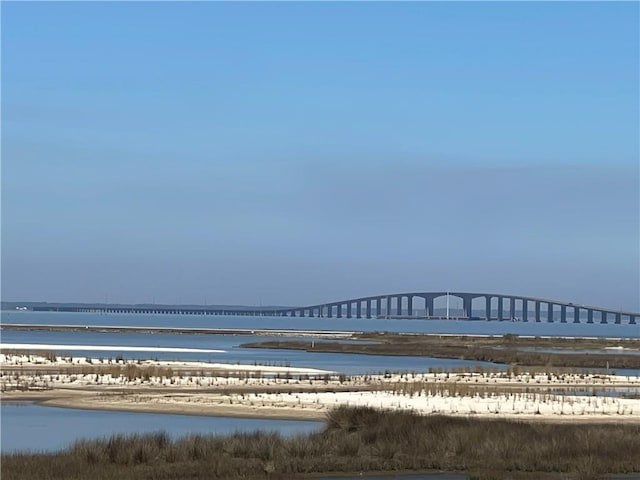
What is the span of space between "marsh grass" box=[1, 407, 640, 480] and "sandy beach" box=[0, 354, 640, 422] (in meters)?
9.27

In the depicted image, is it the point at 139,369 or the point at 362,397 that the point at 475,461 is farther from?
the point at 139,369

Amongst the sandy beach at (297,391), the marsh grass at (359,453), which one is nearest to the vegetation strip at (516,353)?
the sandy beach at (297,391)

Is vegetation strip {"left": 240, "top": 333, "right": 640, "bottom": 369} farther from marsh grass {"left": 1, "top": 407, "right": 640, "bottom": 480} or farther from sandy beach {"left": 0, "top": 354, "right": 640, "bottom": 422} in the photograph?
marsh grass {"left": 1, "top": 407, "right": 640, "bottom": 480}

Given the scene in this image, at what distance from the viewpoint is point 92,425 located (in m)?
35.8

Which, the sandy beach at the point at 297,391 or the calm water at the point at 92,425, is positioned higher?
the sandy beach at the point at 297,391

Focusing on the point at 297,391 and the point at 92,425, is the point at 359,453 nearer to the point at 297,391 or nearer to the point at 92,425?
the point at 92,425

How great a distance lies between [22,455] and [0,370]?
3818 centimetres

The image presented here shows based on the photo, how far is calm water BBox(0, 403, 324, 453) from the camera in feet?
105

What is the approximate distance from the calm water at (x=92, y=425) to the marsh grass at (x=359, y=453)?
4253 mm

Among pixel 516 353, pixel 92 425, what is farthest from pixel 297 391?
pixel 516 353

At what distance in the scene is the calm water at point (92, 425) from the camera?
31.9 meters

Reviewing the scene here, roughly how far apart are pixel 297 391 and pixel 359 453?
2373cm

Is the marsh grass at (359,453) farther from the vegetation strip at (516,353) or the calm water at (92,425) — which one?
the vegetation strip at (516,353)

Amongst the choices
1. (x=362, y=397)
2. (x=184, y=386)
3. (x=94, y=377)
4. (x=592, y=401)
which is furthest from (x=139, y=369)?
(x=592, y=401)
